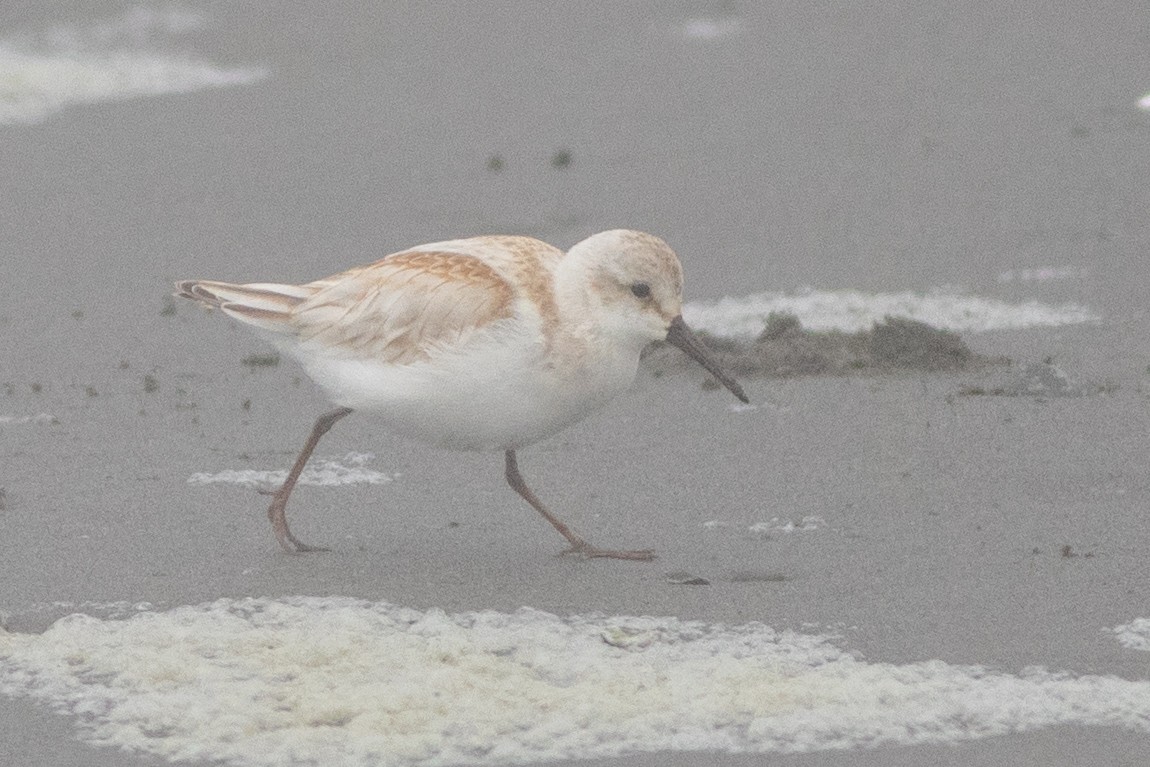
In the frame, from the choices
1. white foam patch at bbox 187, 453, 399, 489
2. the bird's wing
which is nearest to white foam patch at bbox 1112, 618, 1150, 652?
the bird's wing

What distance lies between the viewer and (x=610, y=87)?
35.2 feet

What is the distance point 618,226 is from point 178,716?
4.84 m

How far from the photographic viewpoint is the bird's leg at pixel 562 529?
542 centimetres

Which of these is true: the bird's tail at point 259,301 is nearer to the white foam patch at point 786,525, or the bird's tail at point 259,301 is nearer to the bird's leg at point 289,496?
the bird's leg at point 289,496

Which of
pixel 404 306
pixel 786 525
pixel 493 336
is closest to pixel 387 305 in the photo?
pixel 404 306

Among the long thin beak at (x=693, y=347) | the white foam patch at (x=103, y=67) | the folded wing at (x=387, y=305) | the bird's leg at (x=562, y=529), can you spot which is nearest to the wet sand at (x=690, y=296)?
the bird's leg at (x=562, y=529)

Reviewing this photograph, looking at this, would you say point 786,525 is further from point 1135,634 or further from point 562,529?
point 1135,634

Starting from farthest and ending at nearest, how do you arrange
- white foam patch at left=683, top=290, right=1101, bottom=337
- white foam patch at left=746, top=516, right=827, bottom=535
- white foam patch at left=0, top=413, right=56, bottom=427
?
white foam patch at left=683, top=290, right=1101, bottom=337
white foam patch at left=0, top=413, right=56, bottom=427
white foam patch at left=746, top=516, right=827, bottom=535

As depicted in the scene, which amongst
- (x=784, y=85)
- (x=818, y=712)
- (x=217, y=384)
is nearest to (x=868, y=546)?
(x=818, y=712)

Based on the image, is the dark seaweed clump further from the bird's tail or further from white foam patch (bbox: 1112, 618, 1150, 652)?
white foam patch (bbox: 1112, 618, 1150, 652)

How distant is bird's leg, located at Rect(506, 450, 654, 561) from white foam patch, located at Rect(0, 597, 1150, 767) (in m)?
0.54

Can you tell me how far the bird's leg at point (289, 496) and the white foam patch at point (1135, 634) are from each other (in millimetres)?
2219

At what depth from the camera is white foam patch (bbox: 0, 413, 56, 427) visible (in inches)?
257

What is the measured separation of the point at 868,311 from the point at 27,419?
3258 mm
